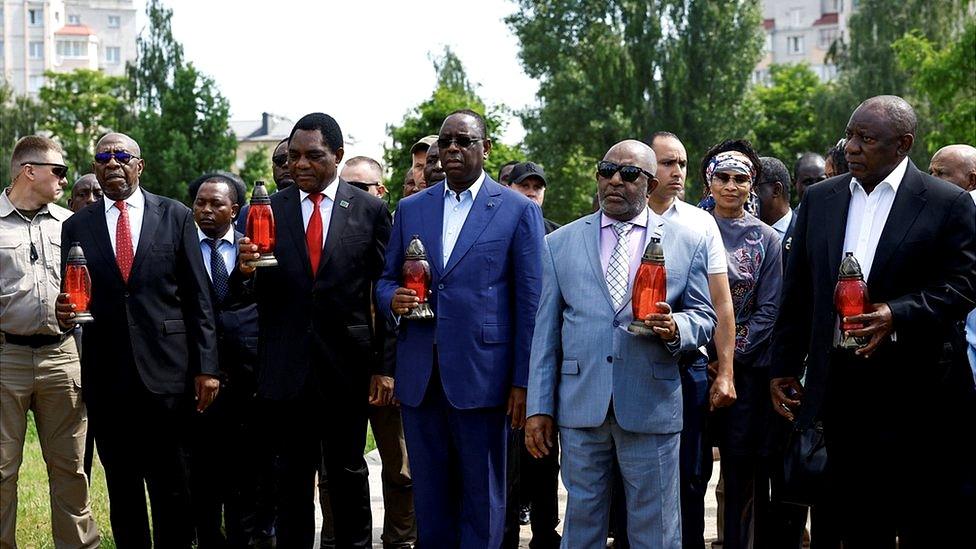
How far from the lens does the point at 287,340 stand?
24.2 feet

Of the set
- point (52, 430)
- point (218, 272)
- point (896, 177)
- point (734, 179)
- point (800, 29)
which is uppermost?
point (800, 29)

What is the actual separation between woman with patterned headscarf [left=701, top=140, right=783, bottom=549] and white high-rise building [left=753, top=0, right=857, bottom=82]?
365ft

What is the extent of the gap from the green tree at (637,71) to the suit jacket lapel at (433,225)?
143 ft

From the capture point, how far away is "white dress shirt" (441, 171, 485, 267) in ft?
23.6

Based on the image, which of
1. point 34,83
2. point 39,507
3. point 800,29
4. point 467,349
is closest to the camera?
point 467,349

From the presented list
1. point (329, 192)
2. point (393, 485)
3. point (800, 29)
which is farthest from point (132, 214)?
point (800, 29)

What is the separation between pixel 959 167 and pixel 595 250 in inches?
133

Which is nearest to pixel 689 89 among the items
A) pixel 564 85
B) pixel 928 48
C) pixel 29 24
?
pixel 564 85

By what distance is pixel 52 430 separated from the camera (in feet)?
27.6

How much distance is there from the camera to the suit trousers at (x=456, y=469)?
700 cm

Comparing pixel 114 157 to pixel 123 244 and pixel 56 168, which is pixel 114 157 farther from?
pixel 56 168

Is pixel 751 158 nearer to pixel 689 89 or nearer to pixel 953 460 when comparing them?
pixel 953 460

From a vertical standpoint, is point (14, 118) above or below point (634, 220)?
above

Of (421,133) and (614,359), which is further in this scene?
(421,133)
